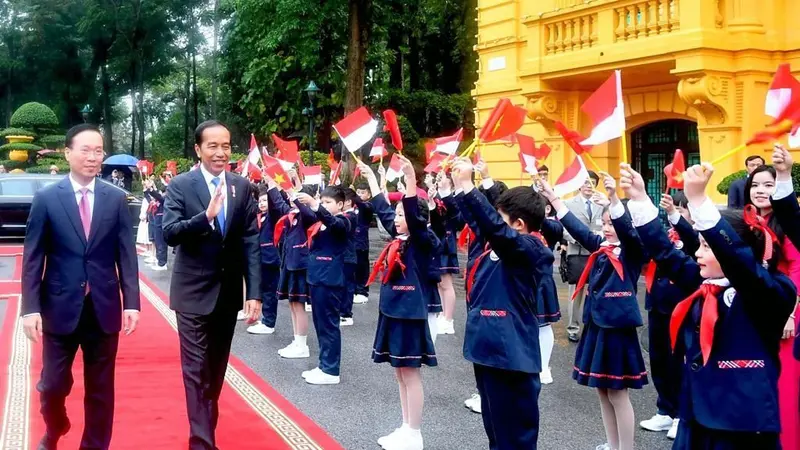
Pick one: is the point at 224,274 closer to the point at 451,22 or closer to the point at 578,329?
the point at 578,329

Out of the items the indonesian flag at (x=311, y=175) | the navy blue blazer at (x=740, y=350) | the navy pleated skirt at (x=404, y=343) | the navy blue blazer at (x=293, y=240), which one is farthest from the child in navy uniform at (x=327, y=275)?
the navy blue blazer at (x=740, y=350)

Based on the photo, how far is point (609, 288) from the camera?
528 cm

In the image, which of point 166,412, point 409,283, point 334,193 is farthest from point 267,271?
point 409,283

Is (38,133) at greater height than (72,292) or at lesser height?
greater

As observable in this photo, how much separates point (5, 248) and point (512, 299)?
17.6 metres

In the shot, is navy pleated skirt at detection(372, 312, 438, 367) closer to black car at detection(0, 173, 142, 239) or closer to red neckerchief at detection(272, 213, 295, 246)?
red neckerchief at detection(272, 213, 295, 246)

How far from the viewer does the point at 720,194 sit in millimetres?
12594

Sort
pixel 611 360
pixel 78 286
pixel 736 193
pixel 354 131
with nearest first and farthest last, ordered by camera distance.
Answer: pixel 78 286 → pixel 611 360 → pixel 354 131 → pixel 736 193

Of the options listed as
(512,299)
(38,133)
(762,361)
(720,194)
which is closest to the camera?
(762,361)

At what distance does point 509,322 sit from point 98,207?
2421 millimetres

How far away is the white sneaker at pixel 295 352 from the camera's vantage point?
835 centimetres

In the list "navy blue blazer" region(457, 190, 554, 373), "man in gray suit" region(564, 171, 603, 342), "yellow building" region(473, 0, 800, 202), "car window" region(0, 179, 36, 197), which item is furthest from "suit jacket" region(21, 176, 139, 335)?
"car window" region(0, 179, 36, 197)

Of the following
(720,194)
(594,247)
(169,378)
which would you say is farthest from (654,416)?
(720,194)

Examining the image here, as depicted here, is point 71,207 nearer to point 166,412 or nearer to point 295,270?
point 166,412
